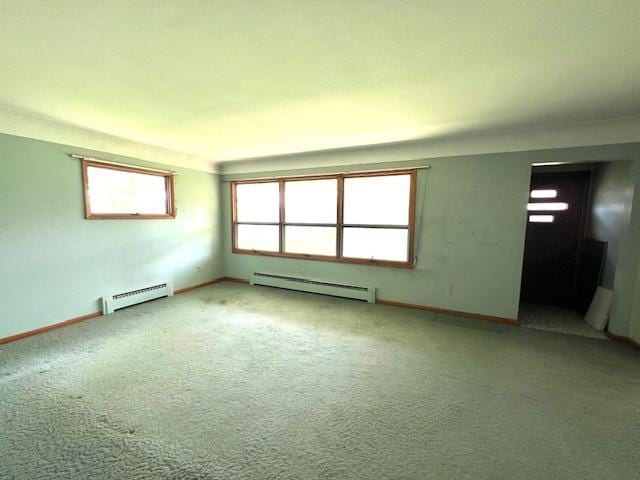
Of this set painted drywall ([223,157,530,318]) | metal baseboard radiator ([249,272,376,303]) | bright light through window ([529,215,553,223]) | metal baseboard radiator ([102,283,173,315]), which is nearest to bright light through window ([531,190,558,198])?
bright light through window ([529,215,553,223])

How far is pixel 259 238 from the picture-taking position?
5.14m

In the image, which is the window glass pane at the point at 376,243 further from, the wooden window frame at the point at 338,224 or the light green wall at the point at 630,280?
the light green wall at the point at 630,280

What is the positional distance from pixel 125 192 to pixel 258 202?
6.88 ft

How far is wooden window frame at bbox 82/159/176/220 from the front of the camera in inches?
130

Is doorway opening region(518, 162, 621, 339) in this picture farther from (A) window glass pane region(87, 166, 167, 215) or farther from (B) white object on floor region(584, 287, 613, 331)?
(A) window glass pane region(87, 166, 167, 215)

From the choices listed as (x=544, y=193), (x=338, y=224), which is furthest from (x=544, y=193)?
(x=338, y=224)

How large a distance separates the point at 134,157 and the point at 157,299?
2.22 m

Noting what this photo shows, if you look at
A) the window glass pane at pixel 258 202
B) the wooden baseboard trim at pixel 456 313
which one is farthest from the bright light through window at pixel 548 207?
the window glass pane at pixel 258 202

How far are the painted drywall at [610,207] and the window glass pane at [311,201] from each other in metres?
3.54

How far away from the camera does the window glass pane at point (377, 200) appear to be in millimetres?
3920

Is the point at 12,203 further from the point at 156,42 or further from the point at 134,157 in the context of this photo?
Answer: the point at 156,42

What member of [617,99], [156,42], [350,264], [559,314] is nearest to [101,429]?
[156,42]

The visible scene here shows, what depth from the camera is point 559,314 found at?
375 centimetres

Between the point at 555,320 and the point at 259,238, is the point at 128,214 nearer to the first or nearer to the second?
the point at 259,238
